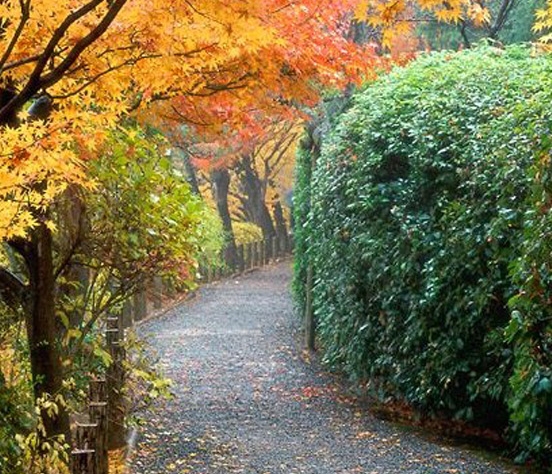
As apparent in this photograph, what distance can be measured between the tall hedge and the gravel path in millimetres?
547

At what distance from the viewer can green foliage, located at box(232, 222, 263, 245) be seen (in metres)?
32.1

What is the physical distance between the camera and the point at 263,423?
917cm

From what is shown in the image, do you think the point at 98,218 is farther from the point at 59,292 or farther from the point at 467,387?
the point at 467,387

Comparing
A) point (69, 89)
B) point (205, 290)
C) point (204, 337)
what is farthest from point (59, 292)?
point (205, 290)

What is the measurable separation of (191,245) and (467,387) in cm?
278

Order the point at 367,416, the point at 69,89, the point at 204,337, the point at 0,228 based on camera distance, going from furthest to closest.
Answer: the point at 204,337, the point at 367,416, the point at 69,89, the point at 0,228

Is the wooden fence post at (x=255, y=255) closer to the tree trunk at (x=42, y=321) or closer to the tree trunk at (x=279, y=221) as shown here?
the tree trunk at (x=279, y=221)

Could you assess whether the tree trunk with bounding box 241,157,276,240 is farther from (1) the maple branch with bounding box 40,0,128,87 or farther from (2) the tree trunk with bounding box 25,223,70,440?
(1) the maple branch with bounding box 40,0,128,87

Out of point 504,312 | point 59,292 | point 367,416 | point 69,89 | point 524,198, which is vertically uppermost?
point 69,89

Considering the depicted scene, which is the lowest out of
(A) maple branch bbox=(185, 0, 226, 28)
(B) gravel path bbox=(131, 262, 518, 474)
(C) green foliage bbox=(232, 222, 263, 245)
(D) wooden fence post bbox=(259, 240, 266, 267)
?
(B) gravel path bbox=(131, 262, 518, 474)

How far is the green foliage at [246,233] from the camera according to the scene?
105 feet

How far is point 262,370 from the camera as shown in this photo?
1247 centimetres

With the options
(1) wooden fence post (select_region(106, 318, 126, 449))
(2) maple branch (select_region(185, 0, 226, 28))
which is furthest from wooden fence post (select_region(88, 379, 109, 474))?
(2) maple branch (select_region(185, 0, 226, 28))

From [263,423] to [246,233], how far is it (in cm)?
2357
